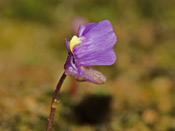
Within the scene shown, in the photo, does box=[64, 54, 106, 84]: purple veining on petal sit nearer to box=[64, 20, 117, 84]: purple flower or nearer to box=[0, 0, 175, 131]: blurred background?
box=[64, 20, 117, 84]: purple flower

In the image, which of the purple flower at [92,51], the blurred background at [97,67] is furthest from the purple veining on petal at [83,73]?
the blurred background at [97,67]

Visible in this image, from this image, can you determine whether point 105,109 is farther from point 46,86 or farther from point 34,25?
point 34,25

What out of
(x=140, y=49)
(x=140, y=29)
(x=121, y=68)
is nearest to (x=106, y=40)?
(x=121, y=68)

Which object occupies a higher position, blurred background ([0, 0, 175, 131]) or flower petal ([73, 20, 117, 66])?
flower petal ([73, 20, 117, 66])

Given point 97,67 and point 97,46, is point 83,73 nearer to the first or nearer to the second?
point 97,46

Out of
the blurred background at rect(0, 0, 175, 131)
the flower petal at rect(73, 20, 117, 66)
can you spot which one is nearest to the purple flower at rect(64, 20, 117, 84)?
the flower petal at rect(73, 20, 117, 66)

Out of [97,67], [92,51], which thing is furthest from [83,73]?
[97,67]
